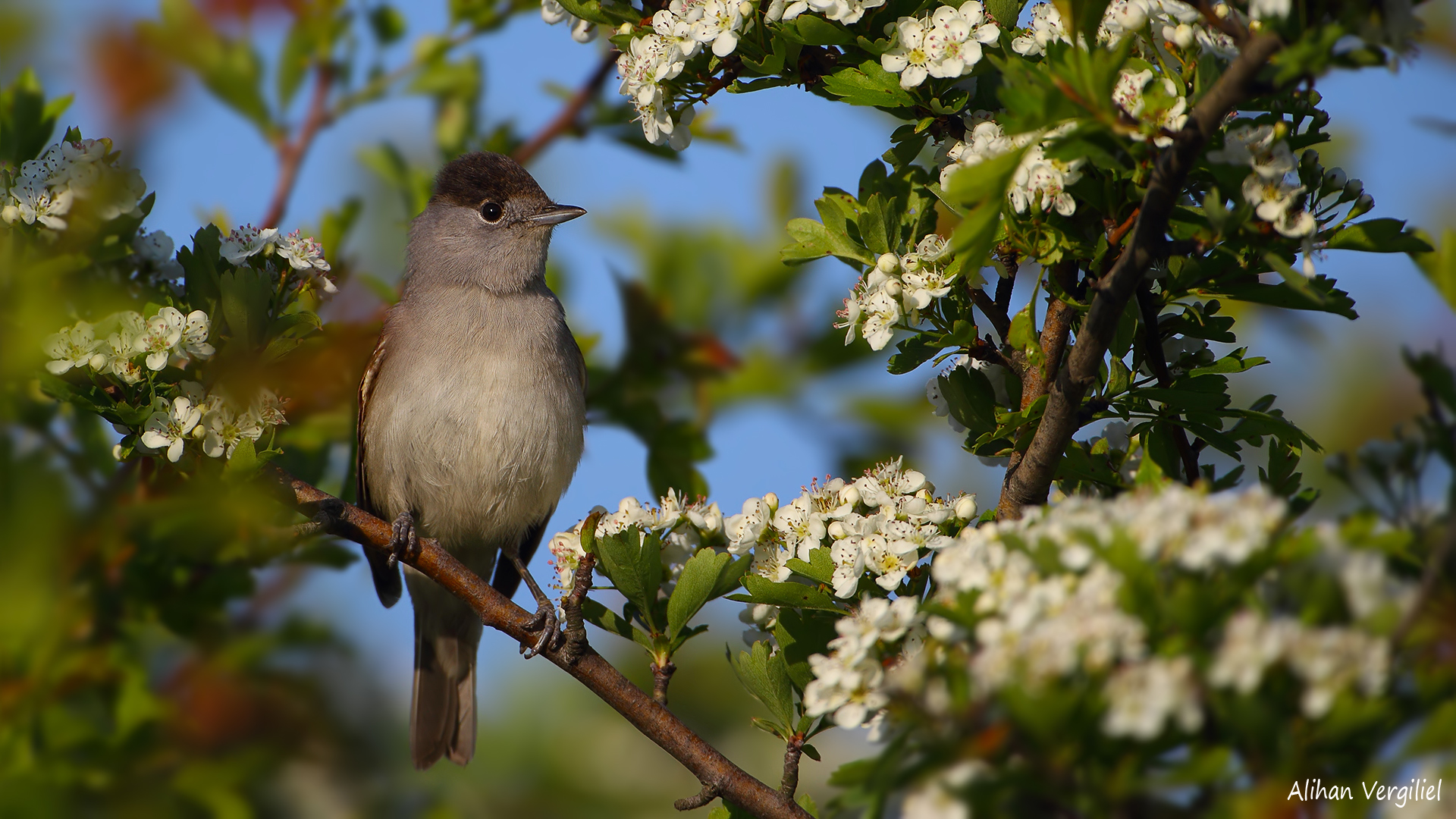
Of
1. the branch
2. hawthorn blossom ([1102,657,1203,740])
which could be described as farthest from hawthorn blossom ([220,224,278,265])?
hawthorn blossom ([1102,657,1203,740])

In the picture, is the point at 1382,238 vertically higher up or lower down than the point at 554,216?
lower down

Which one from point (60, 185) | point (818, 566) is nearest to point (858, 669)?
point (818, 566)

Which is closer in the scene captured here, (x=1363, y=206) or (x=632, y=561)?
(x=1363, y=206)

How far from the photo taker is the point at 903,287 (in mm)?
2896

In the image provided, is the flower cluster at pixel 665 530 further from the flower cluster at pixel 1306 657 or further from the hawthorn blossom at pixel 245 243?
the flower cluster at pixel 1306 657

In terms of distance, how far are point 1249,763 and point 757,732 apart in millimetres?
3557

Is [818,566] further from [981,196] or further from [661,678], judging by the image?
[981,196]

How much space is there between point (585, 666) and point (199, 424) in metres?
1.25

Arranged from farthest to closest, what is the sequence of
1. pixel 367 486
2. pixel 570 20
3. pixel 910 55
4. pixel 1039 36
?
1. pixel 367 486
2. pixel 570 20
3. pixel 910 55
4. pixel 1039 36

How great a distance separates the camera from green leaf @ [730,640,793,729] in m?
2.94

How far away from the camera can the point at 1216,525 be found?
65.9 inches

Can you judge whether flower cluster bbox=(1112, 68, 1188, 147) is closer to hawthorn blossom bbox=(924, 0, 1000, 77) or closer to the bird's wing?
hawthorn blossom bbox=(924, 0, 1000, 77)

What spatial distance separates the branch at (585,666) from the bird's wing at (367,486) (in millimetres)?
1530

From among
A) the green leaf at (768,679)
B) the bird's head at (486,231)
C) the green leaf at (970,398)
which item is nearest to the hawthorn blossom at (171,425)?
the green leaf at (768,679)
